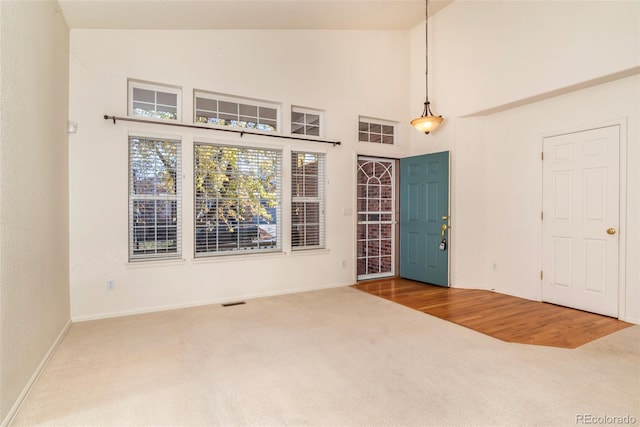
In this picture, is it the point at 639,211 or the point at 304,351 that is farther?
the point at 639,211

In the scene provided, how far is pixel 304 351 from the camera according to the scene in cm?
263

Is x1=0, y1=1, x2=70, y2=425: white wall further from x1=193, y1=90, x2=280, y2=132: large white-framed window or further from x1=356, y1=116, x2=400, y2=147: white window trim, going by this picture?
x1=356, y1=116, x2=400, y2=147: white window trim

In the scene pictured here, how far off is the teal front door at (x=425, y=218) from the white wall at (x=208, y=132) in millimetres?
585

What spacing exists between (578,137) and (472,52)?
1.84 m

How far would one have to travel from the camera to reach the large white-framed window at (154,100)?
A: 3.67 metres

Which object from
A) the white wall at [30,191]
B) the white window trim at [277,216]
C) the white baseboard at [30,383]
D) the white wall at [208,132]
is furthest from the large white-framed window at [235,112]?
the white baseboard at [30,383]

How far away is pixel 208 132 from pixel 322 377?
308cm

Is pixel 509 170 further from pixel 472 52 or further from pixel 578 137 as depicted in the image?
pixel 472 52

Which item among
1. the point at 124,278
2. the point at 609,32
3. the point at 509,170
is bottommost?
the point at 124,278

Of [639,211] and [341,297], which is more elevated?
[639,211]

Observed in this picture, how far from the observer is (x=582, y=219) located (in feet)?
12.2

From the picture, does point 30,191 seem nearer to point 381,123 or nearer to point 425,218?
point 381,123

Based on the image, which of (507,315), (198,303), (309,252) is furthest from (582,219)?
(198,303)

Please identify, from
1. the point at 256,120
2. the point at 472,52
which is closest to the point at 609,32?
the point at 472,52
